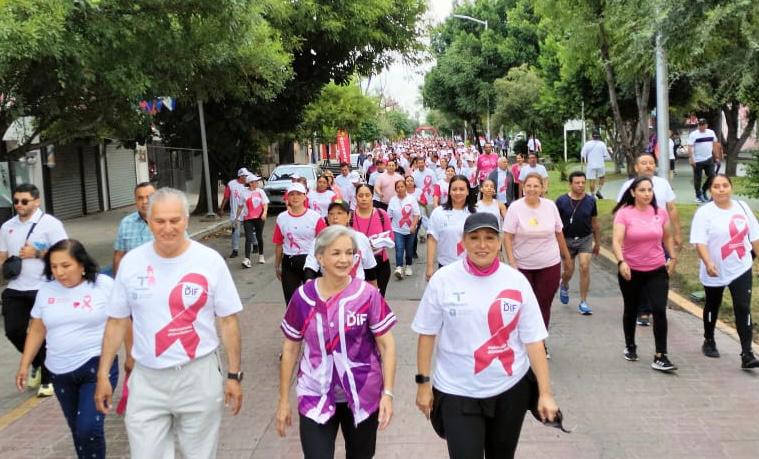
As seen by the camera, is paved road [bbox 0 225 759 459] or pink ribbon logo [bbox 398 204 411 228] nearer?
paved road [bbox 0 225 759 459]

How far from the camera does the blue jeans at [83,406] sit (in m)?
4.06

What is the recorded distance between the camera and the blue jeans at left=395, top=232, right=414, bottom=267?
11.2 meters

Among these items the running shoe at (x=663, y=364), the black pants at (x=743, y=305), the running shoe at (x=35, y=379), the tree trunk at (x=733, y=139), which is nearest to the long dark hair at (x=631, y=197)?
the black pants at (x=743, y=305)

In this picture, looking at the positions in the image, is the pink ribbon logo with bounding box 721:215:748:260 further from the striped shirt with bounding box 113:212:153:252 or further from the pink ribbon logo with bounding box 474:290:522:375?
the striped shirt with bounding box 113:212:153:252

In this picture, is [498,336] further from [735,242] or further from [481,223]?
[735,242]

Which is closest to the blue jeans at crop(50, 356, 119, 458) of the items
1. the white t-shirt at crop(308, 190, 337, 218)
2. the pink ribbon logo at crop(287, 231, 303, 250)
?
the pink ribbon logo at crop(287, 231, 303, 250)

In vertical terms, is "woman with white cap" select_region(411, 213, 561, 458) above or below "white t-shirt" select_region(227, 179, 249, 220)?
below

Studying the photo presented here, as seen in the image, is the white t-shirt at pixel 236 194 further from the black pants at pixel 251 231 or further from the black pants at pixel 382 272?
the black pants at pixel 382 272

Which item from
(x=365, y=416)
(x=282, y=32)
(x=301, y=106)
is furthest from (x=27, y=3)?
(x=301, y=106)

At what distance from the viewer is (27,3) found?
7.59 metres

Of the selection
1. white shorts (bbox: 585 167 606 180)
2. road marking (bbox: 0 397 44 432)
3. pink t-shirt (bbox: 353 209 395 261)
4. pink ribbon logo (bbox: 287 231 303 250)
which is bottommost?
road marking (bbox: 0 397 44 432)

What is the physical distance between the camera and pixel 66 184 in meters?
21.0

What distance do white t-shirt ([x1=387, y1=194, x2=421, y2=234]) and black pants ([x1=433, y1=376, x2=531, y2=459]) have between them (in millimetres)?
7457

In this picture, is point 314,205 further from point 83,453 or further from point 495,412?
point 495,412
